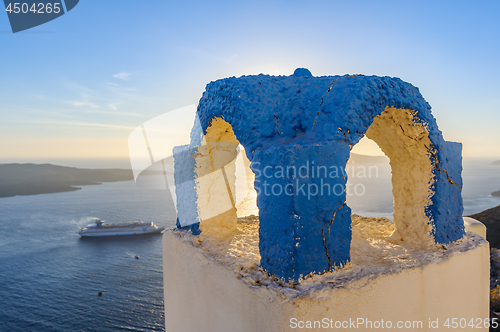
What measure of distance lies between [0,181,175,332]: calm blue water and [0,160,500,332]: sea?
0.21ft

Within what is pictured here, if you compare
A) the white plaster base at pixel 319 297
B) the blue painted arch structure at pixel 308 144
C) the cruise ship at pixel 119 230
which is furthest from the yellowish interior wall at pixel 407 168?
the cruise ship at pixel 119 230

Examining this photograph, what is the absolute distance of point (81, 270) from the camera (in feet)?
92.6

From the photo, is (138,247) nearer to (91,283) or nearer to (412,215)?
(91,283)

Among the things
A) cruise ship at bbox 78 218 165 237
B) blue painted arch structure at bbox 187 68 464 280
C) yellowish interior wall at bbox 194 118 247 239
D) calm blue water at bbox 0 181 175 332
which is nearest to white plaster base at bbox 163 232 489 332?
blue painted arch structure at bbox 187 68 464 280

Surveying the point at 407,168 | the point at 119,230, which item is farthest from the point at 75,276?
the point at 407,168

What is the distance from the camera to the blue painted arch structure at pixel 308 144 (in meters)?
2.21

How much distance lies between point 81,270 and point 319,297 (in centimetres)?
3230

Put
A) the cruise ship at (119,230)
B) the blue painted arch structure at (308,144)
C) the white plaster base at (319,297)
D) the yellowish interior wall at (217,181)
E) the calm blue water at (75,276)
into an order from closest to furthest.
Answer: the white plaster base at (319,297), the blue painted arch structure at (308,144), the yellowish interior wall at (217,181), the calm blue water at (75,276), the cruise ship at (119,230)

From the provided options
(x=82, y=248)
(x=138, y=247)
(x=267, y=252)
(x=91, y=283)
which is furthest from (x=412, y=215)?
(x=82, y=248)

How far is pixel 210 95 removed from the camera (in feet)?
10.1

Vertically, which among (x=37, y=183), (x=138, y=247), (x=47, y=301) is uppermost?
(x=37, y=183)

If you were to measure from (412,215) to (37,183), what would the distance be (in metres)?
73.4

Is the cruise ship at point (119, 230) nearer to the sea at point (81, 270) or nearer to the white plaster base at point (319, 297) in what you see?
the sea at point (81, 270)

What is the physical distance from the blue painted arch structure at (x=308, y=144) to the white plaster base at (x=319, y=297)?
244mm
